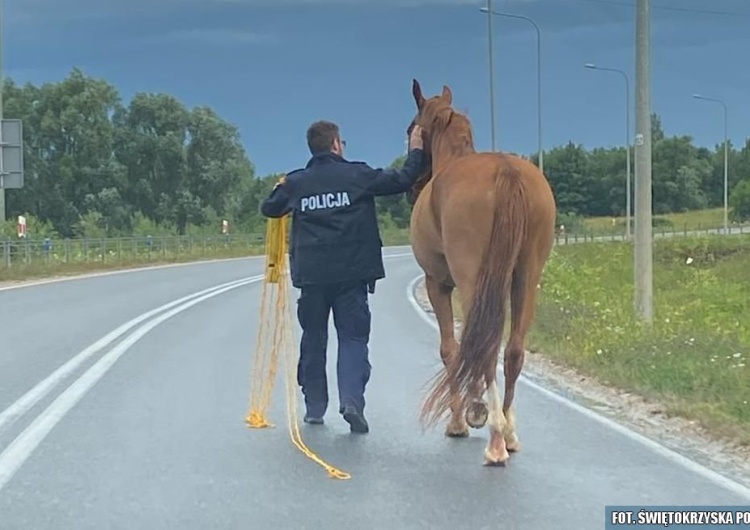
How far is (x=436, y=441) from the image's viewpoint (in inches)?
306

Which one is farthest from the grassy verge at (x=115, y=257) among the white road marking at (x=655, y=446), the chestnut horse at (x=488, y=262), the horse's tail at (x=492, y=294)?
the horse's tail at (x=492, y=294)

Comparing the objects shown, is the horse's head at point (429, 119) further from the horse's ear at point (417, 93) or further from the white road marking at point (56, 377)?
the white road marking at point (56, 377)

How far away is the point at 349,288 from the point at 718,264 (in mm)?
34250

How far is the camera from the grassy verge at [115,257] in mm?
35000

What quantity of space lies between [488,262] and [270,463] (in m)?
1.82

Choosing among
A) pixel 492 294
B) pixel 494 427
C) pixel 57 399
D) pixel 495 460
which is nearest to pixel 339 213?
pixel 492 294

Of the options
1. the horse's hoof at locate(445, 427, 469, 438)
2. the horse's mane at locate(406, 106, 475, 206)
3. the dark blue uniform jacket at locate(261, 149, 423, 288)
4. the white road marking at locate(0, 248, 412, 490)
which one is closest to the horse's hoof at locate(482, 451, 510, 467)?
the horse's hoof at locate(445, 427, 469, 438)

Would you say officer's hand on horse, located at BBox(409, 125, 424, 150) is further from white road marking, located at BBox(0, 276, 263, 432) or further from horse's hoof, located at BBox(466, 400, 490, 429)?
white road marking, located at BBox(0, 276, 263, 432)

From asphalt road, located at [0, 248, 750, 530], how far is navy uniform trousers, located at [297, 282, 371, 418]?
0.29 m

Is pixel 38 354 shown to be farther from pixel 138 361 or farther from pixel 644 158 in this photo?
pixel 644 158

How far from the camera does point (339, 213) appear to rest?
26.2 feet

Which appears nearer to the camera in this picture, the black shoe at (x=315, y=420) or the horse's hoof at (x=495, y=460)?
the horse's hoof at (x=495, y=460)

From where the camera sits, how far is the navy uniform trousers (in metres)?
8.07

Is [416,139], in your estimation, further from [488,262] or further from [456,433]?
[456,433]
